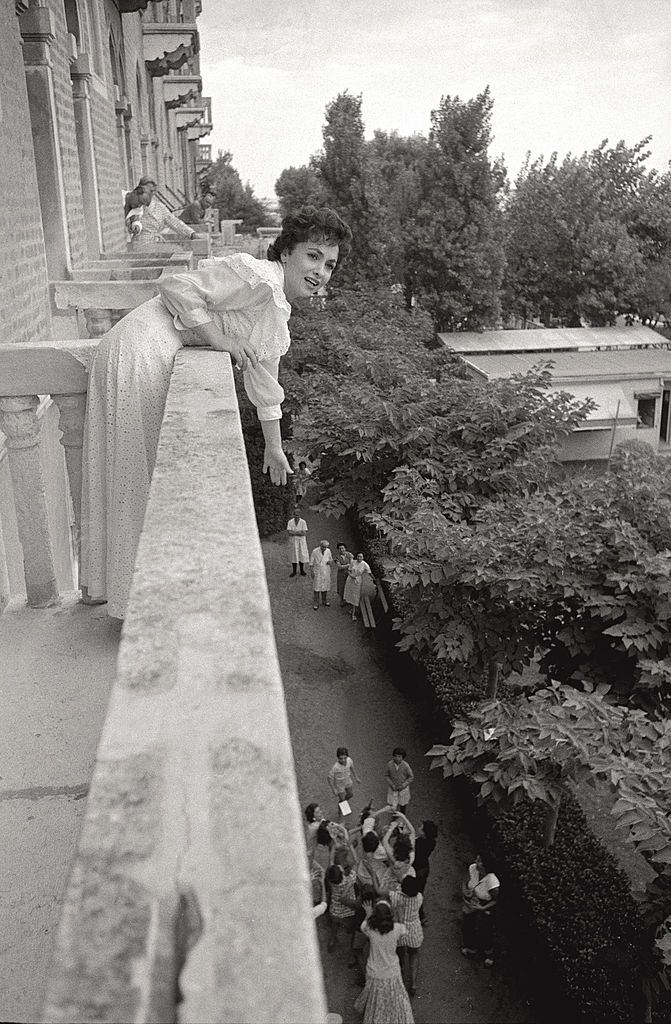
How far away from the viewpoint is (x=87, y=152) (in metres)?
10.5

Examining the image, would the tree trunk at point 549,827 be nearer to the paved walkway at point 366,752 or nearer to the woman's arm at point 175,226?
the paved walkway at point 366,752

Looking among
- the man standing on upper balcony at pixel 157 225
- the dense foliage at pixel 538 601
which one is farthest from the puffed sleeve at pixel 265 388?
the man standing on upper balcony at pixel 157 225

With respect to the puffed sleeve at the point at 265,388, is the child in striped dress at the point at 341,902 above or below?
below

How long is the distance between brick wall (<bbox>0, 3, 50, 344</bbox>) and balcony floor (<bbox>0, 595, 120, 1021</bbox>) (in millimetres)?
3290

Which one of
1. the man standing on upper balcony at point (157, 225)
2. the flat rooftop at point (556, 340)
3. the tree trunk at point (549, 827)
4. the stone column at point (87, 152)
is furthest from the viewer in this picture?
the flat rooftop at point (556, 340)

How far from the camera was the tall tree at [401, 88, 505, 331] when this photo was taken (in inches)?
869

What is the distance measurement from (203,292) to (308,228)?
51 cm

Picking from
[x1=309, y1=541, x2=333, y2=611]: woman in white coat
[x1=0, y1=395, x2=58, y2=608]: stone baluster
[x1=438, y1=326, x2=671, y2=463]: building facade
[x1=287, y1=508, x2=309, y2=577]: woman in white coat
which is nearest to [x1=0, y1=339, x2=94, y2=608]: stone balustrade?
[x1=0, y1=395, x2=58, y2=608]: stone baluster

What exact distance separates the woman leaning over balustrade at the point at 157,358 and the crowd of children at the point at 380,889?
10.7 feet

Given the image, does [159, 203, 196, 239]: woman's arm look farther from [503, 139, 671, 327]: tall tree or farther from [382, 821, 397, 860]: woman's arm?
[503, 139, 671, 327]: tall tree

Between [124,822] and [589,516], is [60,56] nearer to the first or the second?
[589,516]

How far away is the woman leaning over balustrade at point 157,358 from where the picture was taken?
293 cm

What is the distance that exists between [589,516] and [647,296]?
22146 mm

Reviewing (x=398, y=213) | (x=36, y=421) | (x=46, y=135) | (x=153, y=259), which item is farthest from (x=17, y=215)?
(x=398, y=213)
